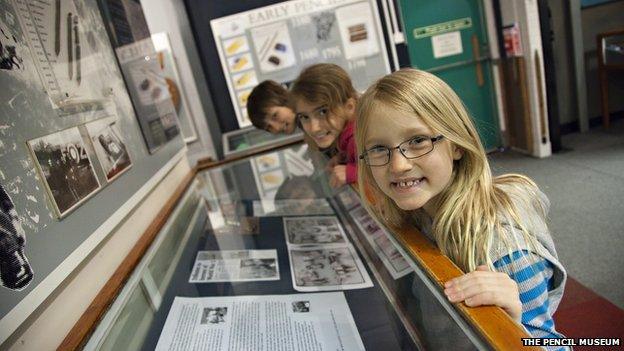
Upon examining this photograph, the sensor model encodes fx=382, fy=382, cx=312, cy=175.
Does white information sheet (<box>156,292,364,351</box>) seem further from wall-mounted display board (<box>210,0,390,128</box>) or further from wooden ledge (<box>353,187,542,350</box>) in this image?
wall-mounted display board (<box>210,0,390,128</box>)

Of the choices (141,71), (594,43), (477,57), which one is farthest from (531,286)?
(594,43)

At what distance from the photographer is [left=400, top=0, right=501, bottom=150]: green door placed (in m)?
4.20

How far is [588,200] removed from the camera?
2883 millimetres

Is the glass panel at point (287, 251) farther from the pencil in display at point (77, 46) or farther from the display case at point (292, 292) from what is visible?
the pencil in display at point (77, 46)

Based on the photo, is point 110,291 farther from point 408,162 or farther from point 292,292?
point 408,162

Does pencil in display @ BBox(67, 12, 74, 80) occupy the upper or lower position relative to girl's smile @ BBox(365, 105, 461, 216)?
upper

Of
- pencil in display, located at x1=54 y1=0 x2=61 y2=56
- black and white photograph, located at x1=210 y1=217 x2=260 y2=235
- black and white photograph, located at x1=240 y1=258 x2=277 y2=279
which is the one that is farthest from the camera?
black and white photograph, located at x1=210 y1=217 x2=260 y2=235

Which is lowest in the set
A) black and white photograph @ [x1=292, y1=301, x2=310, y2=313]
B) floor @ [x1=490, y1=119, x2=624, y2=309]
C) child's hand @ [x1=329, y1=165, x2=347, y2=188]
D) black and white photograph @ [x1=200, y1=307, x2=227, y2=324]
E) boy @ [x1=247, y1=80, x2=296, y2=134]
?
floor @ [x1=490, y1=119, x2=624, y2=309]

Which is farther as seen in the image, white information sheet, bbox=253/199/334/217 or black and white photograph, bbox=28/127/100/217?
white information sheet, bbox=253/199/334/217

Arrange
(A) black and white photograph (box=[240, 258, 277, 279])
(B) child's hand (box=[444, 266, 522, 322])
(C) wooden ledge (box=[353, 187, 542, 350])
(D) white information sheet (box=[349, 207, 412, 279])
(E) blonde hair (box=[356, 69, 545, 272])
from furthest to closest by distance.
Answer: (A) black and white photograph (box=[240, 258, 277, 279])
(D) white information sheet (box=[349, 207, 412, 279])
(E) blonde hair (box=[356, 69, 545, 272])
(B) child's hand (box=[444, 266, 522, 322])
(C) wooden ledge (box=[353, 187, 542, 350])

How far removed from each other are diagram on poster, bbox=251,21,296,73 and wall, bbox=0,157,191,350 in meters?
2.72

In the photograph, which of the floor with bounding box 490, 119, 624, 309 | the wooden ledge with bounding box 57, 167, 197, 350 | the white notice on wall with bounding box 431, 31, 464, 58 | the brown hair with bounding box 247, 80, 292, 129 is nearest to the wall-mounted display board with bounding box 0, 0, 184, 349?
the wooden ledge with bounding box 57, 167, 197, 350

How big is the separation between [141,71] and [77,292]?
1254 millimetres

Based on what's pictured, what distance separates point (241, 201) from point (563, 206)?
248cm
